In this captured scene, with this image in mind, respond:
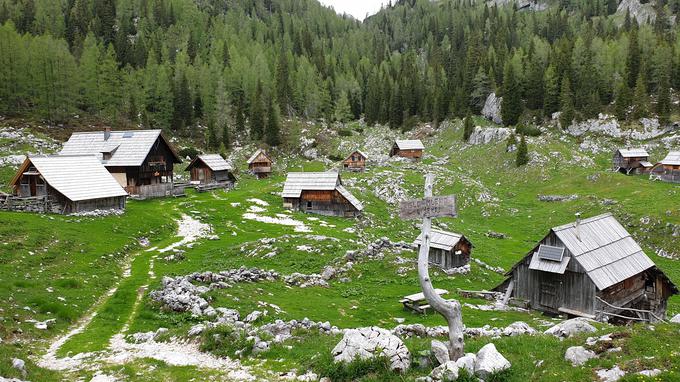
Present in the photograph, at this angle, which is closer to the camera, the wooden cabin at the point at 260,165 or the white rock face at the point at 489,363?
the white rock face at the point at 489,363

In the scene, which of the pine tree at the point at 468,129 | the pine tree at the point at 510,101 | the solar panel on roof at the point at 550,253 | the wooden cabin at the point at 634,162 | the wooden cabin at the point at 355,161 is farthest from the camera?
the pine tree at the point at 510,101

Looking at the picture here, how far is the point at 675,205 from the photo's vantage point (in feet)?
188

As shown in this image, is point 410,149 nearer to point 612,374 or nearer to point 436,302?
point 436,302

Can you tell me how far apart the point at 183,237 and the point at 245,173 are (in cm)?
5286

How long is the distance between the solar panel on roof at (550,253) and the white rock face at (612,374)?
58.9 ft

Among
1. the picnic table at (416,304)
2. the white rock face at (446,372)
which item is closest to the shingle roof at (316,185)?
the picnic table at (416,304)

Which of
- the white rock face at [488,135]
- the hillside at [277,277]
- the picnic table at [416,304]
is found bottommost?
the picnic table at [416,304]

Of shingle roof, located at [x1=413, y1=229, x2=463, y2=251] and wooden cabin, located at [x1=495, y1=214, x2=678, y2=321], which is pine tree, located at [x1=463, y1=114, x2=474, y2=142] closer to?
shingle roof, located at [x1=413, y1=229, x2=463, y2=251]

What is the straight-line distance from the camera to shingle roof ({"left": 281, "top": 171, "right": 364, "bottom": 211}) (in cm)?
6128

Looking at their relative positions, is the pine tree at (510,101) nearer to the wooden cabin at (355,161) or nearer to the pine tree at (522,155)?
the pine tree at (522,155)

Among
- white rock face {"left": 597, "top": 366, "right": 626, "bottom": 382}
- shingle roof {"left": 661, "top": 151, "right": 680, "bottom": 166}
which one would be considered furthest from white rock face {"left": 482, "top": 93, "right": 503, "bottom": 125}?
white rock face {"left": 597, "top": 366, "right": 626, "bottom": 382}

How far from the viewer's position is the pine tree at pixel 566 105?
103 meters

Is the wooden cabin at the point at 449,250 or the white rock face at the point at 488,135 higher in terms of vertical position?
A: the white rock face at the point at 488,135

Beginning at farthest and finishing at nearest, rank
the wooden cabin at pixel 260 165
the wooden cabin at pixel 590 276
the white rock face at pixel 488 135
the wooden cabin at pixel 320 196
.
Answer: the white rock face at pixel 488 135, the wooden cabin at pixel 260 165, the wooden cabin at pixel 320 196, the wooden cabin at pixel 590 276
